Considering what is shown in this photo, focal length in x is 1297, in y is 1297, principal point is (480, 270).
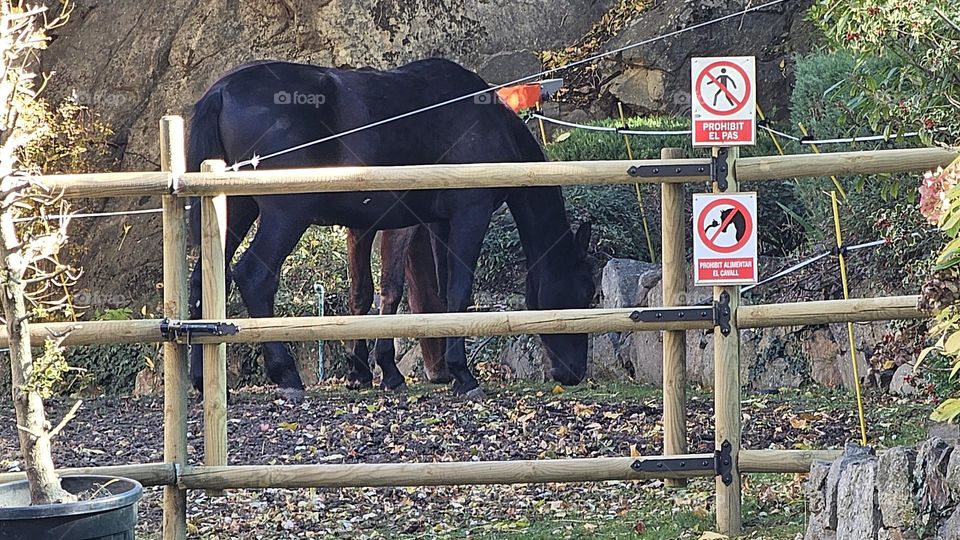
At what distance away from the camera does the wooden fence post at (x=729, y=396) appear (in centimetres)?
413

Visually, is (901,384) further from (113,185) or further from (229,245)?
(113,185)

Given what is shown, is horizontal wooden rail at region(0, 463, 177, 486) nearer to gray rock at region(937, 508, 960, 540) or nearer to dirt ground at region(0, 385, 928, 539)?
dirt ground at region(0, 385, 928, 539)

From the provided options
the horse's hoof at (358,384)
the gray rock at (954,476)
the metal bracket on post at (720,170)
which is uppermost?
the metal bracket on post at (720,170)

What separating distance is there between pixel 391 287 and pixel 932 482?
4971 millimetres

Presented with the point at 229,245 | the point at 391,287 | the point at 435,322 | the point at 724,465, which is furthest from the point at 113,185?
the point at 391,287

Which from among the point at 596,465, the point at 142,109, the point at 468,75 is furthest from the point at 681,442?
the point at 142,109

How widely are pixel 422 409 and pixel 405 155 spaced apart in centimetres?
160

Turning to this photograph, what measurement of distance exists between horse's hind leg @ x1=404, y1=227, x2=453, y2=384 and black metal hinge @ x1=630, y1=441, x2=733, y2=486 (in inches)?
134

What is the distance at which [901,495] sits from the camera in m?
2.94

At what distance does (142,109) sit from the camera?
1082 centimetres

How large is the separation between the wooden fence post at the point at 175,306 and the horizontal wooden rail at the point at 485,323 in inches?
4.0

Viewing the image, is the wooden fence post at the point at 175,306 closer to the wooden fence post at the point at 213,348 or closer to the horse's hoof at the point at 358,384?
the wooden fence post at the point at 213,348

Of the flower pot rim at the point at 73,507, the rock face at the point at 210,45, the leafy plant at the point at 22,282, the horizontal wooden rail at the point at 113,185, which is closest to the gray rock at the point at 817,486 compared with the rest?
the flower pot rim at the point at 73,507

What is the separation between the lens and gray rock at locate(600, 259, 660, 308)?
7516 mm
